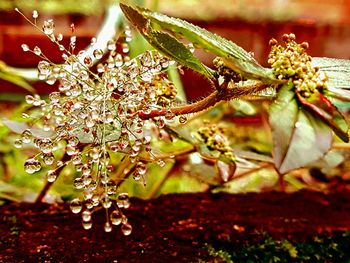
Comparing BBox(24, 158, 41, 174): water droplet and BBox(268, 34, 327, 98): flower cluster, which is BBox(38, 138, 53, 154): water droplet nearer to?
BBox(24, 158, 41, 174): water droplet

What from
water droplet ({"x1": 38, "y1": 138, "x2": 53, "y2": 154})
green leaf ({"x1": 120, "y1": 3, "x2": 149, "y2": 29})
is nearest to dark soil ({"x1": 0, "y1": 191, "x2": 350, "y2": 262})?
water droplet ({"x1": 38, "y1": 138, "x2": 53, "y2": 154})

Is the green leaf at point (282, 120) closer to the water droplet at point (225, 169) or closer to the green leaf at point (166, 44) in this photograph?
the green leaf at point (166, 44)

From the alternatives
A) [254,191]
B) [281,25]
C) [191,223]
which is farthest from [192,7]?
[191,223]

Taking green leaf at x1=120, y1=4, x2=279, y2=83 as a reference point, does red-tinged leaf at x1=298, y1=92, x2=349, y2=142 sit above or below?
below

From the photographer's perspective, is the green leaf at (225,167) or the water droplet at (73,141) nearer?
the water droplet at (73,141)

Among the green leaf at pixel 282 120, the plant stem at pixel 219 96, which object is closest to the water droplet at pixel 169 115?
the plant stem at pixel 219 96

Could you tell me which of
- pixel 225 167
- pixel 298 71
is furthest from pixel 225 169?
pixel 298 71
